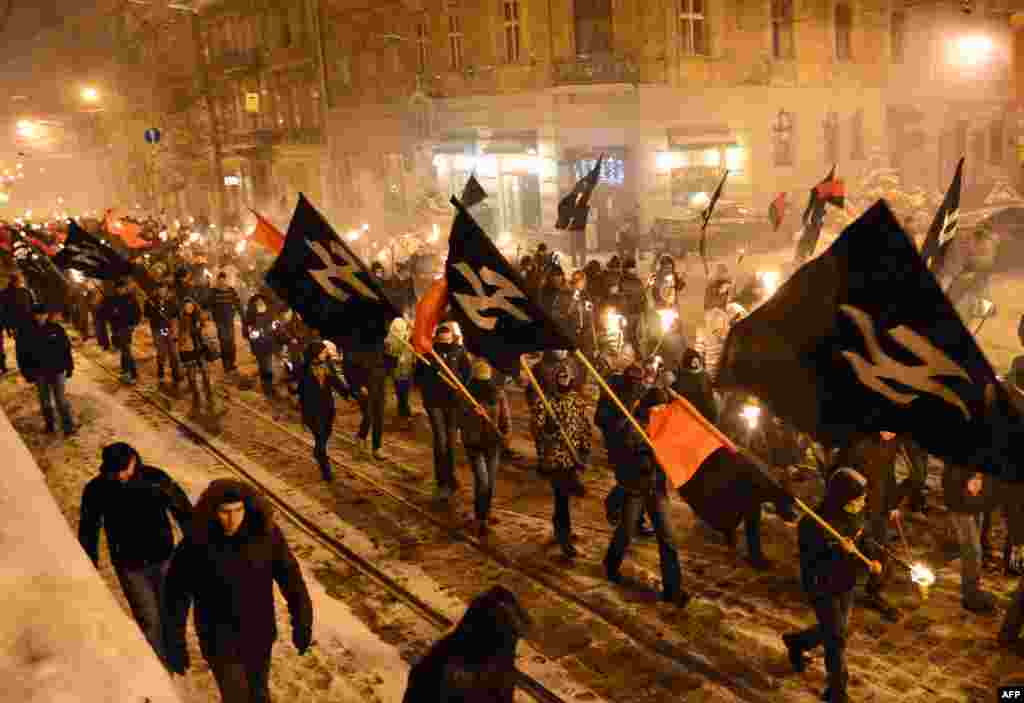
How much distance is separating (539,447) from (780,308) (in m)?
3.60

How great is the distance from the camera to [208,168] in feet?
163

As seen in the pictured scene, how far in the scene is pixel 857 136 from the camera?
35594 millimetres

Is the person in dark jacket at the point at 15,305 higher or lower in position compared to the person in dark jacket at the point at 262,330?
higher

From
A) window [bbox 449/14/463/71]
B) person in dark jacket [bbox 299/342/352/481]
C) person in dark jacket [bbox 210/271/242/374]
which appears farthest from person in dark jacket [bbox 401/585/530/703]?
window [bbox 449/14/463/71]

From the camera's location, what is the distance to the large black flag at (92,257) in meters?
12.4

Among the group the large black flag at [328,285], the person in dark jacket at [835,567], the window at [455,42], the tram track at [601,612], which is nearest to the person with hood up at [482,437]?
the tram track at [601,612]

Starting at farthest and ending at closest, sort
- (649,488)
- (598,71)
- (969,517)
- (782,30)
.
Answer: (782,30), (598,71), (649,488), (969,517)

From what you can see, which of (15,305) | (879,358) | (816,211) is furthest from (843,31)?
(879,358)

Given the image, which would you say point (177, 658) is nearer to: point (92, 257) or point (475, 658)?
point (475, 658)

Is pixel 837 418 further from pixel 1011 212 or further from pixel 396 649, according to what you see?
pixel 1011 212

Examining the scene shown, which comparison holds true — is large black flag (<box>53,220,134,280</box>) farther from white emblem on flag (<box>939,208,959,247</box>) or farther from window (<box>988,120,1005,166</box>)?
window (<box>988,120,1005,166</box>)

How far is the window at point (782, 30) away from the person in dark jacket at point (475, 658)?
103ft

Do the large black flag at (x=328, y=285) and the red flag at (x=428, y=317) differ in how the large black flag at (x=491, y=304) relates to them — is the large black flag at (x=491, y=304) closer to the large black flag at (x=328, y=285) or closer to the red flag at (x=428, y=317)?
the large black flag at (x=328, y=285)

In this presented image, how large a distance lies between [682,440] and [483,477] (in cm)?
291
